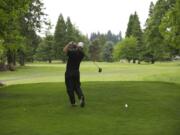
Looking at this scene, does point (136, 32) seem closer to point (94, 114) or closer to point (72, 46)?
point (72, 46)

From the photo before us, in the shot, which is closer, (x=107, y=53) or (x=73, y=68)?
(x=73, y=68)

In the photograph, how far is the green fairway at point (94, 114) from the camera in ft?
40.2

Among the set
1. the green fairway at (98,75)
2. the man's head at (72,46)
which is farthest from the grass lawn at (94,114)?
the green fairway at (98,75)

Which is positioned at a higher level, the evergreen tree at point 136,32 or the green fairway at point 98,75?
the evergreen tree at point 136,32

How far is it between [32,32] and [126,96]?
53.7 m

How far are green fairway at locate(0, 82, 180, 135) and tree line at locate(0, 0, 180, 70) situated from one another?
4.86 meters

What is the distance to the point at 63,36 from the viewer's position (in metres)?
126

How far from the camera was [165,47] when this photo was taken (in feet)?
258

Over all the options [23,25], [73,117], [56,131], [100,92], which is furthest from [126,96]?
[23,25]

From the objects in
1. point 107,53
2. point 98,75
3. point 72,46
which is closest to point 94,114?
point 72,46

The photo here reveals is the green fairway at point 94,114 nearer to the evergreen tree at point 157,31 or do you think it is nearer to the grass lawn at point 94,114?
the grass lawn at point 94,114

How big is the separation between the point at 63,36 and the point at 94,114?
111203 mm

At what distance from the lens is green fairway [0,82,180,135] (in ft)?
40.2

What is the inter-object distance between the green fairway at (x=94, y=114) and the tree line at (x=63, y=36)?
4.86 metres
